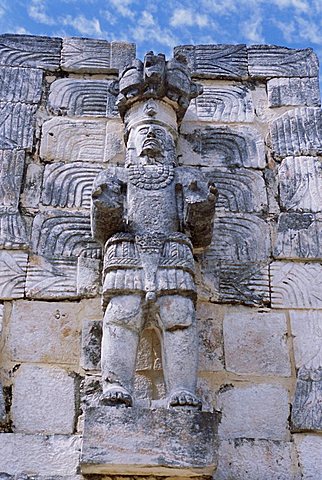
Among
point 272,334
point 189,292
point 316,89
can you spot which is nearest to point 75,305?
point 189,292

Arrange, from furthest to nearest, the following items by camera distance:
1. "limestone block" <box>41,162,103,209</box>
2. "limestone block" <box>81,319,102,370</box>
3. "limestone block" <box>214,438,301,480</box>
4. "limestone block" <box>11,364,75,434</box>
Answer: "limestone block" <box>41,162,103,209</box> → "limestone block" <box>81,319,102,370</box> → "limestone block" <box>11,364,75,434</box> → "limestone block" <box>214,438,301,480</box>

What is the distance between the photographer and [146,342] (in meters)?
4.72

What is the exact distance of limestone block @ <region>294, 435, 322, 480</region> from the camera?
4.36 meters

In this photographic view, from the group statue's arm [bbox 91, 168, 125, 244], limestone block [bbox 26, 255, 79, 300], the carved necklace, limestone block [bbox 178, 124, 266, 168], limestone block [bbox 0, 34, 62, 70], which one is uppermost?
limestone block [bbox 0, 34, 62, 70]

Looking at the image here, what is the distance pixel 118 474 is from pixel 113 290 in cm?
98

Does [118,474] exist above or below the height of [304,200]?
below

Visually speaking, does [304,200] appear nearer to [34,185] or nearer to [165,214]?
[165,214]

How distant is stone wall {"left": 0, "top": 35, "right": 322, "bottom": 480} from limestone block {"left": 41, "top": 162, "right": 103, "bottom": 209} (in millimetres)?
10

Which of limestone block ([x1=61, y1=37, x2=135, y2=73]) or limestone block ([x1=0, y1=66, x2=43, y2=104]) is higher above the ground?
limestone block ([x1=61, y1=37, x2=135, y2=73])

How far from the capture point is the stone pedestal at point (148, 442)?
13.0 feet

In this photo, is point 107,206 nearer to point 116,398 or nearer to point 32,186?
point 32,186

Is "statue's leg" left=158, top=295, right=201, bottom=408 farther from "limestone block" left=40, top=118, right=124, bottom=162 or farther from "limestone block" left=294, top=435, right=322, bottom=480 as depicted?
"limestone block" left=40, top=118, right=124, bottom=162

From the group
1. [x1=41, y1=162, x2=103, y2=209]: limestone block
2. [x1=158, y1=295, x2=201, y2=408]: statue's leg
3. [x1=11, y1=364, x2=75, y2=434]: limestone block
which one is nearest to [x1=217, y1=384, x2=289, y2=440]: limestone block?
[x1=158, y1=295, x2=201, y2=408]: statue's leg

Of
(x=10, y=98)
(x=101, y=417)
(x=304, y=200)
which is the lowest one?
(x=101, y=417)
